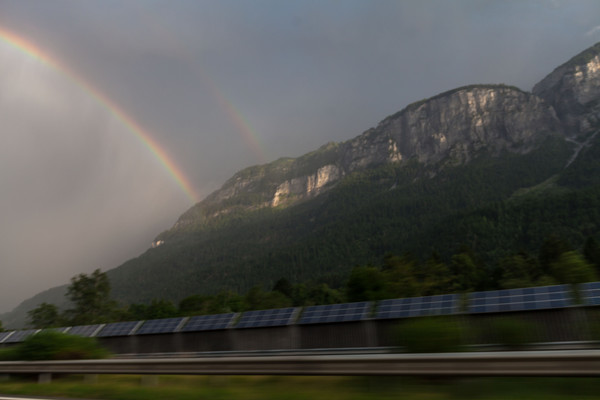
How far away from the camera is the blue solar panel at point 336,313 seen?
19.0 m

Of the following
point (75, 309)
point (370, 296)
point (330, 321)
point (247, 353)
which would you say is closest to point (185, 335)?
point (247, 353)

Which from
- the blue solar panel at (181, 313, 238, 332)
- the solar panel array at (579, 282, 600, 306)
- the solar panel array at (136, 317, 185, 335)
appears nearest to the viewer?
the solar panel array at (579, 282, 600, 306)

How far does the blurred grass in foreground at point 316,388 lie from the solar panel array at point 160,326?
39.5 ft

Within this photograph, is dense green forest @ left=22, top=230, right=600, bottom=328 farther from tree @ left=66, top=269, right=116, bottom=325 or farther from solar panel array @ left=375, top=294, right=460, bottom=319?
solar panel array @ left=375, top=294, right=460, bottom=319

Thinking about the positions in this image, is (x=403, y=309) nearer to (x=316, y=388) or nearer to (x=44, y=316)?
(x=316, y=388)

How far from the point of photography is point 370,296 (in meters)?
43.2

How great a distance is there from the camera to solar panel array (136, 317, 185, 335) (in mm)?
23891

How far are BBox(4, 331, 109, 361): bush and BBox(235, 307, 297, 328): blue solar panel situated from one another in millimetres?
8045

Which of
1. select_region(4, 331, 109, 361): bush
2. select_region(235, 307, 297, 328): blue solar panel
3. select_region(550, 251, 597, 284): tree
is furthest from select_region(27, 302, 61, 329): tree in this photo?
select_region(550, 251, 597, 284): tree

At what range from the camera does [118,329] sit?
26062 mm

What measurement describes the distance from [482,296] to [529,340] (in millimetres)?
7036

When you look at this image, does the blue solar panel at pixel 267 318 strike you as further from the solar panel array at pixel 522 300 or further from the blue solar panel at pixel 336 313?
the solar panel array at pixel 522 300

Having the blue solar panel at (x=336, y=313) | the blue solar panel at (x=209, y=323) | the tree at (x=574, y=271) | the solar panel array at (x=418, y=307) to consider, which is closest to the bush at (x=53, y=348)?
the blue solar panel at (x=209, y=323)

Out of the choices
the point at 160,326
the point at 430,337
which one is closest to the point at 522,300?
the point at 430,337
